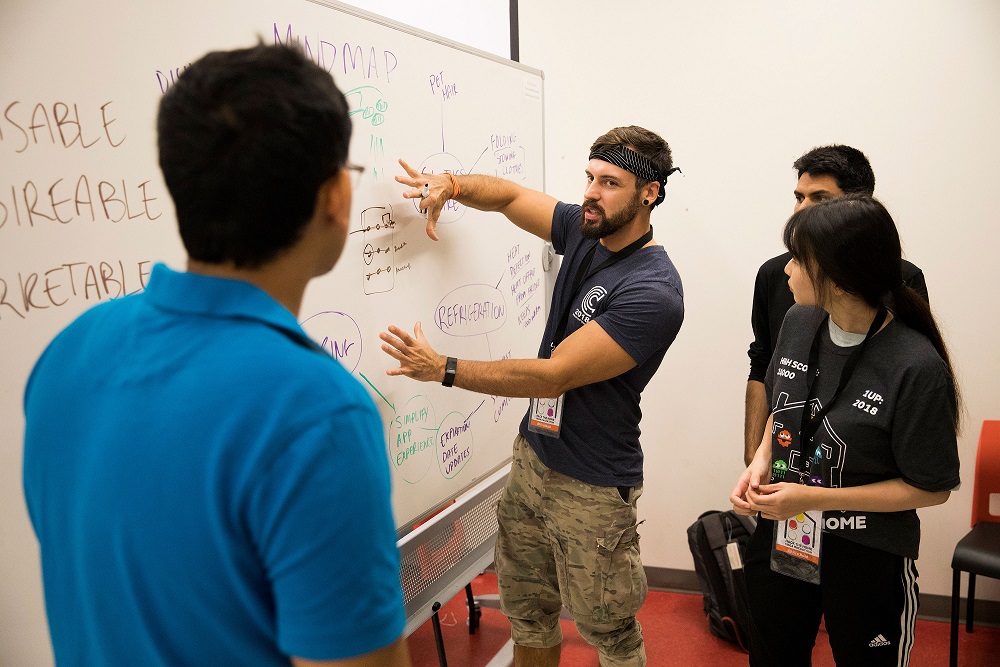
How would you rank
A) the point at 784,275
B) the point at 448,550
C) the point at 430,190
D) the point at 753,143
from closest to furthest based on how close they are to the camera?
the point at 430,190 → the point at 448,550 → the point at 784,275 → the point at 753,143

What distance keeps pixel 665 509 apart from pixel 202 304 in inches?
118

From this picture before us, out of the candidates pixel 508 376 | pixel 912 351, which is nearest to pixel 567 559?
pixel 508 376

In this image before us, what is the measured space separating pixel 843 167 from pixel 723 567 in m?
1.57

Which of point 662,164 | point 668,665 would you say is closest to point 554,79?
point 662,164

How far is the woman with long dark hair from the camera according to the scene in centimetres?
156

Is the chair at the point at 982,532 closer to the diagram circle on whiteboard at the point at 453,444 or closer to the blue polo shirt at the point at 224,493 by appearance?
the diagram circle on whiteboard at the point at 453,444

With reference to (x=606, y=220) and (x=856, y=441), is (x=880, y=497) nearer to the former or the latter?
(x=856, y=441)

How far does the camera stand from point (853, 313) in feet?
5.44

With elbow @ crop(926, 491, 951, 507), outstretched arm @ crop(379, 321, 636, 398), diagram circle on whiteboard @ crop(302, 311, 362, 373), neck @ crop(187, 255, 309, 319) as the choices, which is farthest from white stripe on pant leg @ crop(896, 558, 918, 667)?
neck @ crop(187, 255, 309, 319)

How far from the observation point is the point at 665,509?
11.0 feet

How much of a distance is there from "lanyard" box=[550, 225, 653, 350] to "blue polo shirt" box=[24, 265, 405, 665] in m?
1.43

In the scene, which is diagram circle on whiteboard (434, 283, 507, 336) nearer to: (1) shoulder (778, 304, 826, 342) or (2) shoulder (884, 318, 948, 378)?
(1) shoulder (778, 304, 826, 342)

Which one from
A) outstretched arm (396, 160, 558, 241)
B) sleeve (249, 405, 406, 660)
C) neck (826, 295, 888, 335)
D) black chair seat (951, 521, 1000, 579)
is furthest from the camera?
black chair seat (951, 521, 1000, 579)

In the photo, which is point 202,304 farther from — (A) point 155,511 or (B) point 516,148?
(B) point 516,148
